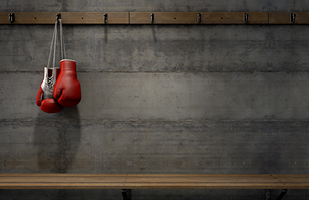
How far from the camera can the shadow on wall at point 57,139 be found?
2195 millimetres

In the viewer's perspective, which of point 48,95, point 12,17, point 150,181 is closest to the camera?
point 150,181

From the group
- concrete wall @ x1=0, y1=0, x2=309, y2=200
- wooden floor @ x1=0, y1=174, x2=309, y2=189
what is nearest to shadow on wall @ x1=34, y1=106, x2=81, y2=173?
concrete wall @ x1=0, y1=0, x2=309, y2=200

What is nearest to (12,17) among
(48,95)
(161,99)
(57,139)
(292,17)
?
(48,95)

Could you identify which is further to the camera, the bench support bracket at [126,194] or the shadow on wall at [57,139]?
the shadow on wall at [57,139]

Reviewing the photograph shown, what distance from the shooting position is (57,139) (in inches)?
86.7

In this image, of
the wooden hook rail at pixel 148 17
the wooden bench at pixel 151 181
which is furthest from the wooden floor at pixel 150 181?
the wooden hook rail at pixel 148 17

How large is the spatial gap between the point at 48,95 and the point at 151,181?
1.33 metres

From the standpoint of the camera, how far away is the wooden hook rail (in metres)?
2.16

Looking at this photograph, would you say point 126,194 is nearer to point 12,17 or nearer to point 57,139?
point 57,139

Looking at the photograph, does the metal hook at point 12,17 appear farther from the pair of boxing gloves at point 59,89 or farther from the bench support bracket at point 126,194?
the bench support bracket at point 126,194

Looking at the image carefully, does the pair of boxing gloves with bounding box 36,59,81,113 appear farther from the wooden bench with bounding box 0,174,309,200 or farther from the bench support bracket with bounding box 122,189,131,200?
the bench support bracket with bounding box 122,189,131,200

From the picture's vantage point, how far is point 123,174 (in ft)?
6.79

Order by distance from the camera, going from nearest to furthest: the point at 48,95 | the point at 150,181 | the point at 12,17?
1. the point at 150,181
2. the point at 48,95
3. the point at 12,17

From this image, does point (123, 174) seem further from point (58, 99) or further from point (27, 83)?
point (27, 83)
